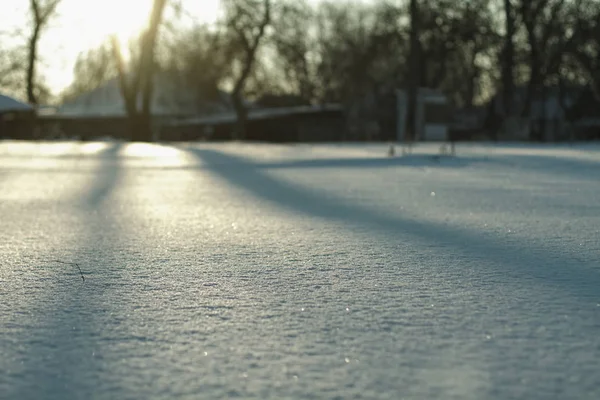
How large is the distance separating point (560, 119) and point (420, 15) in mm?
8417

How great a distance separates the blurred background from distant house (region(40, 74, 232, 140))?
0.08 metres

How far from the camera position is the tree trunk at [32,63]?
102 feet

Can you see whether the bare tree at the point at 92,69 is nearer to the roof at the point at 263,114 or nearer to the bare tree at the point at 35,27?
the bare tree at the point at 35,27

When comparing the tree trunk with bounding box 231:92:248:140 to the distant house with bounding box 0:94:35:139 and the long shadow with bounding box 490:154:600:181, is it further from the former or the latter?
the long shadow with bounding box 490:154:600:181

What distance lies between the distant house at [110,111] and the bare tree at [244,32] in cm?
746

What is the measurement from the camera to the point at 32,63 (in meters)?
32.0

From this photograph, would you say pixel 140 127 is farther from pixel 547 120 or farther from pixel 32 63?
pixel 547 120

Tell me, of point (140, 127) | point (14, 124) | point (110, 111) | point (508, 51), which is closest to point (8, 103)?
point (140, 127)

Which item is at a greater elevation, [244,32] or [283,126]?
[244,32]

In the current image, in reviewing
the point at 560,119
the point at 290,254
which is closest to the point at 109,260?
the point at 290,254

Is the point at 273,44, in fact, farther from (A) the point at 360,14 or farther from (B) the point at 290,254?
(B) the point at 290,254

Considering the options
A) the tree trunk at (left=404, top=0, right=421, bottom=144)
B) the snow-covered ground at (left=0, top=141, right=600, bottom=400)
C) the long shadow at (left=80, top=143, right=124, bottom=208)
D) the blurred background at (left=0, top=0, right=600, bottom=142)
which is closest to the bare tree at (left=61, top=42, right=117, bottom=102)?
the blurred background at (left=0, top=0, right=600, bottom=142)

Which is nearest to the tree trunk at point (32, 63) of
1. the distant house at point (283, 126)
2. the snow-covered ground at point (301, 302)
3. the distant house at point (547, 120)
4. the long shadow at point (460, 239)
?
the distant house at point (283, 126)

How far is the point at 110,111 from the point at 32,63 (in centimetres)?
1177
